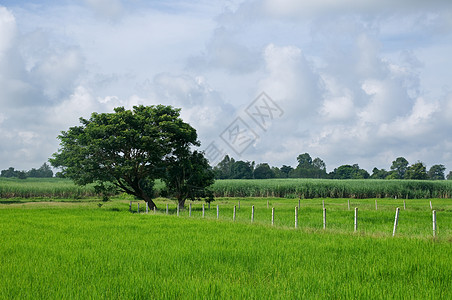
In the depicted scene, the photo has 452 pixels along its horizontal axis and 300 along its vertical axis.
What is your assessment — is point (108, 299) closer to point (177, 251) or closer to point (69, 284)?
point (69, 284)

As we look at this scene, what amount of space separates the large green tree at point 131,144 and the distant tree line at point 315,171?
6394cm

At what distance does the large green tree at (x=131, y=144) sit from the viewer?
33.7 metres

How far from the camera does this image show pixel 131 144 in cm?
3409

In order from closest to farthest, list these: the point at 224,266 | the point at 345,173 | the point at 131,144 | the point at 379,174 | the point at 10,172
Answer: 1. the point at 224,266
2. the point at 131,144
3. the point at 345,173
4. the point at 379,174
5. the point at 10,172

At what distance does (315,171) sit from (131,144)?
368ft

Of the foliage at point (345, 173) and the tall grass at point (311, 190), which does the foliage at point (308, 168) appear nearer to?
the foliage at point (345, 173)

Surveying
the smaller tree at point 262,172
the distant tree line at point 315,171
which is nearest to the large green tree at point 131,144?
the distant tree line at point 315,171

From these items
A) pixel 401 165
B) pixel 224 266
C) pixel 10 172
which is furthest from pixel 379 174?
pixel 224 266

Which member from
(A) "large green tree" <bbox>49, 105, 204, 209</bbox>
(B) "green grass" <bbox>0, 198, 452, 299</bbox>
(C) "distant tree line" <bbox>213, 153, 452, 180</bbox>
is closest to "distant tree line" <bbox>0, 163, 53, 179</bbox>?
(C) "distant tree line" <bbox>213, 153, 452, 180</bbox>

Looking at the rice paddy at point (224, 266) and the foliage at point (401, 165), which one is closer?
the rice paddy at point (224, 266)

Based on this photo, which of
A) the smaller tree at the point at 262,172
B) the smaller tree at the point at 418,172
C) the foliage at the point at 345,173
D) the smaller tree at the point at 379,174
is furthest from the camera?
the smaller tree at the point at 379,174

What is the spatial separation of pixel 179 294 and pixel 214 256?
405 centimetres

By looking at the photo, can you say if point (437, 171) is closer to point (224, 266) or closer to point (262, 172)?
point (262, 172)

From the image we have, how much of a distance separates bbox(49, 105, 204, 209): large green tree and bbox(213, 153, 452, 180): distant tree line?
6394 cm
